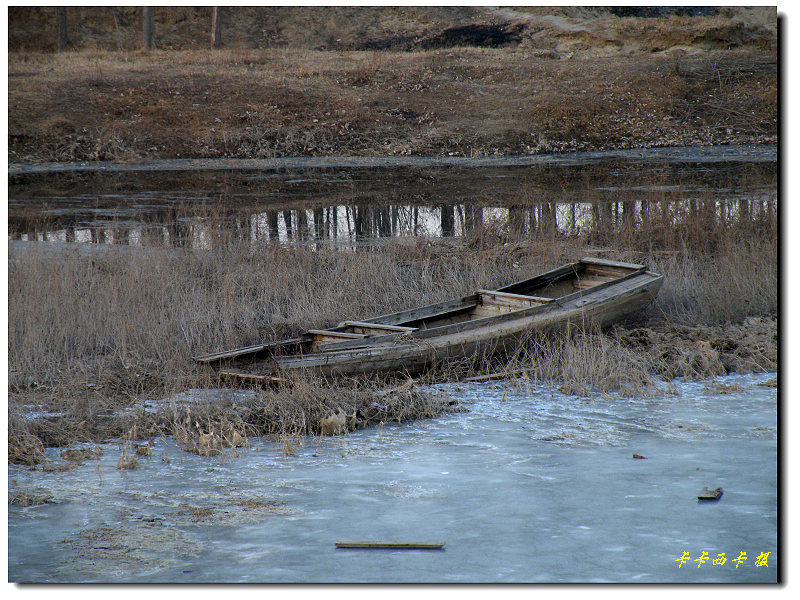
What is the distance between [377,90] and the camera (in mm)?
13875

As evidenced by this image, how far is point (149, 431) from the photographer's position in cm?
462

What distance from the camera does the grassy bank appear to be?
4.86 m

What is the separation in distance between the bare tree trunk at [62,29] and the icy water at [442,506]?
4.49m

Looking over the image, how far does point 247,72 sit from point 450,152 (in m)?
3.74

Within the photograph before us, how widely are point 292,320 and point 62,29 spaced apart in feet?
15.7

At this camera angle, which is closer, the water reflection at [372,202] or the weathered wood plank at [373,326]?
the weathered wood plank at [373,326]

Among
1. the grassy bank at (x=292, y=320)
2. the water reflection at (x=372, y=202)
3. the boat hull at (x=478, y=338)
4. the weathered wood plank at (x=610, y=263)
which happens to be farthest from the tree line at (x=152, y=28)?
the boat hull at (x=478, y=338)

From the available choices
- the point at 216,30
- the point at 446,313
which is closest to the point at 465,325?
the point at 446,313

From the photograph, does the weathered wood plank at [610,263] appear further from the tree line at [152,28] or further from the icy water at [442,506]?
the tree line at [152,28]

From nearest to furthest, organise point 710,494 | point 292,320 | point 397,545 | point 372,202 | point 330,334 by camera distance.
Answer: point 397,545 < point 710,494 < point 330,334 < point 292,320 < point 372,202

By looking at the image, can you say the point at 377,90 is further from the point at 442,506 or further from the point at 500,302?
the point at 442,506

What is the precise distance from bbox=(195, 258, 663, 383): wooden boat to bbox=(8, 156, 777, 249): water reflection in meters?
2.30

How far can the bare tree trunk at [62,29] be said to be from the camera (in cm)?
728

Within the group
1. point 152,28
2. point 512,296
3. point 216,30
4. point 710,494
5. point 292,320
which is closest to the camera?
point 710,494
